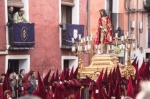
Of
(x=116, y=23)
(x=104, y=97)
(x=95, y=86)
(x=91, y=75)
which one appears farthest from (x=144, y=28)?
(x=104, y=97)

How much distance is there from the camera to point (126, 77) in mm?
14375

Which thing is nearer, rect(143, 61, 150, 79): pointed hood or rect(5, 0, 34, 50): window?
rect(143, 61, 150, 79): pointed hood

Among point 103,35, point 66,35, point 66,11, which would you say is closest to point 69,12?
point 66,11

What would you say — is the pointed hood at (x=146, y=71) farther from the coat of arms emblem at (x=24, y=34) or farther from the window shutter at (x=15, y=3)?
the window shutter at (x=15, y=3)

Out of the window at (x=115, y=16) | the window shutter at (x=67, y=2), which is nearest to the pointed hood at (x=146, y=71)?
the window shutter at (x=67, y=2)

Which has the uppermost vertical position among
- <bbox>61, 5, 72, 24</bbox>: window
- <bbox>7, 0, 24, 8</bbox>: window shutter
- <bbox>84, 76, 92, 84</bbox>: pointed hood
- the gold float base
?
<bbox>7, 0, 24, 8</bbox>: window shutter

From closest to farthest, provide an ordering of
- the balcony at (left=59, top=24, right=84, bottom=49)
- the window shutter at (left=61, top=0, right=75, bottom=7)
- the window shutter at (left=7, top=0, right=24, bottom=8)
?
the window shutter at (left=7, top=0, right=24, bottom=8) → the balcony at (left=59, top=24, right=84, bottom=49) → the window shutter at (left=61, top=0, right=75, bottom=7)

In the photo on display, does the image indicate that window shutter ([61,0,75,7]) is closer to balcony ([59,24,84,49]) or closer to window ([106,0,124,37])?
balcony ([59,24,84,49])

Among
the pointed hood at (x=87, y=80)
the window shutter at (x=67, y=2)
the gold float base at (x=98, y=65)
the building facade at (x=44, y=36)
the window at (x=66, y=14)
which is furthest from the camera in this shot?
the window at (x=66, y=14)

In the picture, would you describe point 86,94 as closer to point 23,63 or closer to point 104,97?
point 104,97

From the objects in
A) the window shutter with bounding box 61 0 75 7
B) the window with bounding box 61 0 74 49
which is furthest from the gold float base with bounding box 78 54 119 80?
the window shutter with bounding box 61 0 75 7

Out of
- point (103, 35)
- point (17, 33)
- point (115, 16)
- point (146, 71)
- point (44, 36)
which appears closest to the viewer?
point (103, 35)

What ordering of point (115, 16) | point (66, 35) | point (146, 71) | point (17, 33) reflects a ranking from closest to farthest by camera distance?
point (146, 71) → point (17, 33) → point (66, 35) → point (115, 16)

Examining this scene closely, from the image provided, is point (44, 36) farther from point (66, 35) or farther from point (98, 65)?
point (98, 65)
